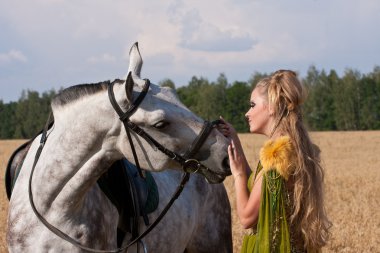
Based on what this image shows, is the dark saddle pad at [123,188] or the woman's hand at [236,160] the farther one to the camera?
the dark saddle pad at [123,188]

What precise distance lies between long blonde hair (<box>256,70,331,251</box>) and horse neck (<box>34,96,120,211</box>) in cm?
104

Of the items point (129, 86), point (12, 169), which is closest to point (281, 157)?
point (129, 86)

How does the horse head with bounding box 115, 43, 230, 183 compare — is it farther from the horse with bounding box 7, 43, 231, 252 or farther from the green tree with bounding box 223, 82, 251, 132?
the green tree with bounding box 223, 82, 251, 132

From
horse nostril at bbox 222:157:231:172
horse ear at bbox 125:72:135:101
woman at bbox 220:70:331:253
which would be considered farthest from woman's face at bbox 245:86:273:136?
horse ear at bbox 125:72:135:101

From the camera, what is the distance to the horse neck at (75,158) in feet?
14.6

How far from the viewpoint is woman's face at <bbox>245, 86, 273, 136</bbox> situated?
13.7ft

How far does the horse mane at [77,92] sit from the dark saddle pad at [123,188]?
60 cm

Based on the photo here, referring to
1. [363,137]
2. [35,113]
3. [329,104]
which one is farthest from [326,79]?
[363,137]

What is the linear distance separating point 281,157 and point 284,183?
0.15m

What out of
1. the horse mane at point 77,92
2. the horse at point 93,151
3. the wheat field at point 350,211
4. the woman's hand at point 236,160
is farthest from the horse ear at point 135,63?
the wheat field at point 350,211

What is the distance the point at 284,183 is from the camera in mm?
4012

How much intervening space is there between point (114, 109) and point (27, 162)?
0.86 metres

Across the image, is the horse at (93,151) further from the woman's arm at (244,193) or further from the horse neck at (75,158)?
the woman's arm at (244,193)

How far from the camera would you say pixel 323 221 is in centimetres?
411
